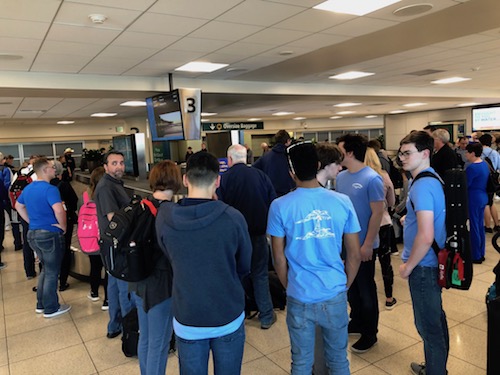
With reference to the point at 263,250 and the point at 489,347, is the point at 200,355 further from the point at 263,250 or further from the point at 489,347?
the point at 263,250

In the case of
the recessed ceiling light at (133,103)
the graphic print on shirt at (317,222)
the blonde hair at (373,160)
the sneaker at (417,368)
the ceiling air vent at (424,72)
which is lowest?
the sneaker at (417,368)

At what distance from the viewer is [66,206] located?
4.48 metres

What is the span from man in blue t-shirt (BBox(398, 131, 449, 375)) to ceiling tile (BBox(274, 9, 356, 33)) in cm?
214

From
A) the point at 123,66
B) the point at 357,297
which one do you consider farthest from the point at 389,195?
the point at 123,66

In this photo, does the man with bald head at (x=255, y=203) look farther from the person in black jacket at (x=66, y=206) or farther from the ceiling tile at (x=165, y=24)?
the person in black jacket at (x=66, y=206)

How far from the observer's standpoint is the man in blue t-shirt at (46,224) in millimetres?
3699

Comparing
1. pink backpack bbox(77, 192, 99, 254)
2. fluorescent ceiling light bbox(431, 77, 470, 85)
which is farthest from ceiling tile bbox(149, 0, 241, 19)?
fluorescent ceiling light bbox(431, 77, 470, 85)

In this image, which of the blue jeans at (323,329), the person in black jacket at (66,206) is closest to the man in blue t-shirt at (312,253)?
the blue jeans at (323,329)

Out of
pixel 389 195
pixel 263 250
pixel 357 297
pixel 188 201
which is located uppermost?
pixel 188 201

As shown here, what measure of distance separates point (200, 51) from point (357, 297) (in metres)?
3.75

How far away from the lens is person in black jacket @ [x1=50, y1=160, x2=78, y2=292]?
441 centimetres

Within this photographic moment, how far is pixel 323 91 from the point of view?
938cm

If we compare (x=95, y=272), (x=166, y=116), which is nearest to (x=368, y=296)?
(x=95, y=272)

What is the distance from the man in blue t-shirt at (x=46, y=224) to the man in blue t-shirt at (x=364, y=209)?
2.67 m
